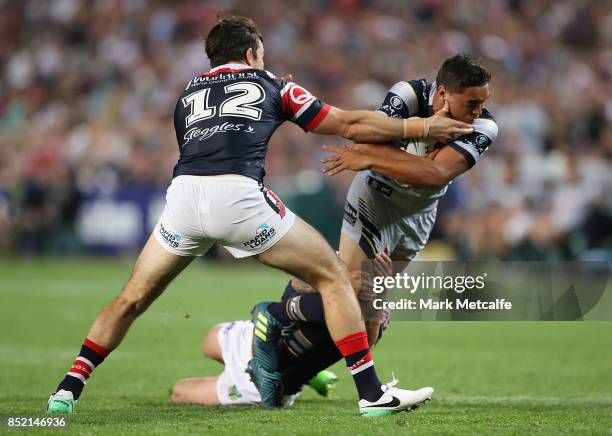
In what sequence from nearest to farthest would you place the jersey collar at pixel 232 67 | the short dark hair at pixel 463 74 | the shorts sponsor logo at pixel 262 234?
the shorts sponsor logo at pixel 262 234, the jersey collar at pixel 232 67, the short dark hair at pixel 463 74

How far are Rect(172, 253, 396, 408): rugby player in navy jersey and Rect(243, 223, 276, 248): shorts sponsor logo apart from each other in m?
0.93

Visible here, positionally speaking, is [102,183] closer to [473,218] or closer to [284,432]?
[473,218]

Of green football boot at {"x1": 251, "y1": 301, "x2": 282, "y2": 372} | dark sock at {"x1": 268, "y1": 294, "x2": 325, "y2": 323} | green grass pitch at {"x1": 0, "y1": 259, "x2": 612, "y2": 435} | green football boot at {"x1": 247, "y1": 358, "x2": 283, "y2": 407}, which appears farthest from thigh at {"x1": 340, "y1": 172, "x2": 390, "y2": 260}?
green grass pitch at {"x1": 0, "y1": 259, "x2": 612, "y2": 435}

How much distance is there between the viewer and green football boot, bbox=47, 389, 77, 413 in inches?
247

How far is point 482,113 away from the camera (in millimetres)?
7027

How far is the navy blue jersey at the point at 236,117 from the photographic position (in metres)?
6.20

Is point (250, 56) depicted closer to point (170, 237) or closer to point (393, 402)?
point (170, 237)

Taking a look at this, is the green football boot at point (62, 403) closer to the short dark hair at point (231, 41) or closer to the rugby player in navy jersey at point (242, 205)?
the rugby player in navy jersey at point (242, 205)

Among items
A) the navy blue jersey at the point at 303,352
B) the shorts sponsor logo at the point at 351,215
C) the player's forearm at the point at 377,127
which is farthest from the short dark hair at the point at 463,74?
the navy blue jersey at the point at 303,352

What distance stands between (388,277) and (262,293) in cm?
802

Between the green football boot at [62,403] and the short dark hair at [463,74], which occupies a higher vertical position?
the short dark hair at [463,74]

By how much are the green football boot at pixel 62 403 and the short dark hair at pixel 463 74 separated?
3.15 m

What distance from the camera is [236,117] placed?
6.25 metres

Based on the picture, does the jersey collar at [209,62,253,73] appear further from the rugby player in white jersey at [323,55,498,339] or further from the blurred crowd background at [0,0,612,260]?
the blurred crowd background at [0,0,612,260]
